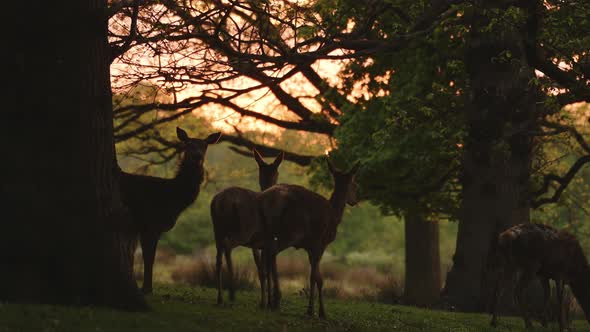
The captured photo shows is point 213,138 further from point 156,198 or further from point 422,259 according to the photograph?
point 422,259

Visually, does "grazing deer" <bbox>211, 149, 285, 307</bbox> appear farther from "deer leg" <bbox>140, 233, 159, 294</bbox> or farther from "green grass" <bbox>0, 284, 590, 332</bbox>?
"deer leg" <bbox>140, 233, 159, 294</bbox>

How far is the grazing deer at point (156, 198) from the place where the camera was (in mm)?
15703

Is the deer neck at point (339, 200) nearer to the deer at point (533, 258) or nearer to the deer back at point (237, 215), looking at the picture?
the deer back at point (237, 215)

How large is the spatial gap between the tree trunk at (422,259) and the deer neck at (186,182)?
11.5 m

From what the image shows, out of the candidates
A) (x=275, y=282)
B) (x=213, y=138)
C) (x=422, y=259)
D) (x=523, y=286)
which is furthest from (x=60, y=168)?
(x=422, y=259)

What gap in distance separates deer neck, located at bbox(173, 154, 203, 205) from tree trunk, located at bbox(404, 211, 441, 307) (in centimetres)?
1154

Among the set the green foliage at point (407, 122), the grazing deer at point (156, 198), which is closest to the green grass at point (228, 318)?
the grazing deer at point (156, 198)

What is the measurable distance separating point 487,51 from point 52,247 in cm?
1242

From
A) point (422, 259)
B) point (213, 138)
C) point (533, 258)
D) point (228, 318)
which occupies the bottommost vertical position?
point (228, 318)

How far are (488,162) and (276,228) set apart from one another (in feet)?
27.1

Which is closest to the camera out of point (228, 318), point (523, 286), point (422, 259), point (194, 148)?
point (228, 318)

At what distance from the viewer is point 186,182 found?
52.3 feet

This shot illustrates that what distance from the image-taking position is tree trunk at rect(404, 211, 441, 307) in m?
26.7

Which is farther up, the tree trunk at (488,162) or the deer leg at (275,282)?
the tree trunk at (488,162)
